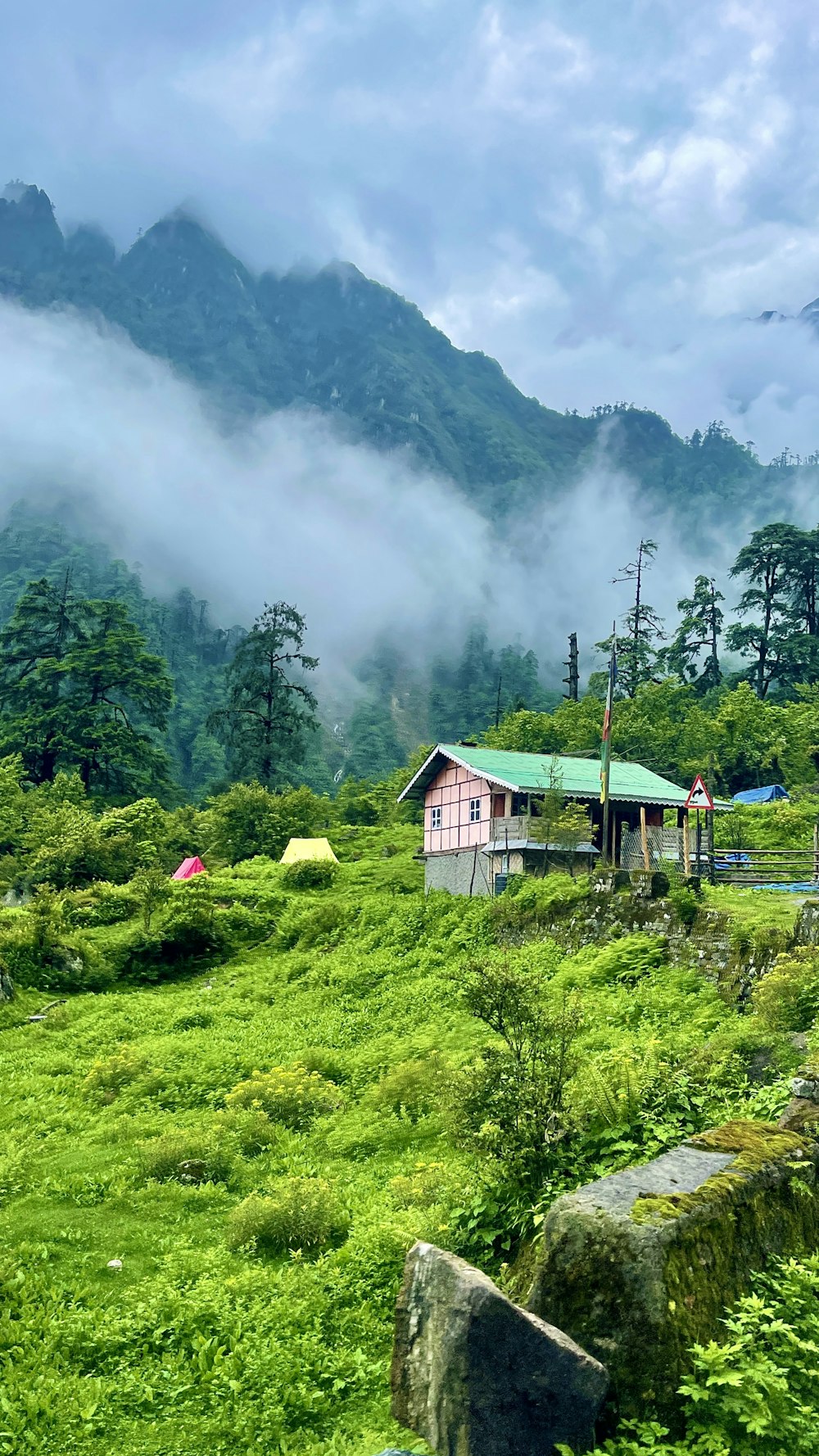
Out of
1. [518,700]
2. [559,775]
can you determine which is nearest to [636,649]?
[518,700]

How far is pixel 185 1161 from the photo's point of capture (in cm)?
1444

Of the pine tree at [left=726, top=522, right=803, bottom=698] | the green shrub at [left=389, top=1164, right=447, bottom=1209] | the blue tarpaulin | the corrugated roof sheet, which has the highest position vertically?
the pine tree at [left=726, top=522, right=803, bottom=698]

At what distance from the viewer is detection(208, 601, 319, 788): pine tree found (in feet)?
217

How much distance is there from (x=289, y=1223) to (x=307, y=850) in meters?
34.5

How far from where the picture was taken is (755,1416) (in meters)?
6.25

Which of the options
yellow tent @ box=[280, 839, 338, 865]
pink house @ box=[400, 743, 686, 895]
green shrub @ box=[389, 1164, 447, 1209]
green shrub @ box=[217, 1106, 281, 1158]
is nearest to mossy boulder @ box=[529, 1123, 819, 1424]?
green shrub @ box=[389, 1164, 447, 1209]

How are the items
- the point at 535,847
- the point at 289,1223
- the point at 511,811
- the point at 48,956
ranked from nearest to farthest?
the point at 289,1223
the point at 48,956
the point at 535,847
the point at 511,811

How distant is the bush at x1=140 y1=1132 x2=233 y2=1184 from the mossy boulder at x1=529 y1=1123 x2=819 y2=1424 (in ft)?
26.9

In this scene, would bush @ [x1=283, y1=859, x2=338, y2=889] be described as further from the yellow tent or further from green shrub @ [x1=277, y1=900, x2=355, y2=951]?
green shrub @ [x1=277, y1=900, x2=355, y2=951]

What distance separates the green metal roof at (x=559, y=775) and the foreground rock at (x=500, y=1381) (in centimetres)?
2745

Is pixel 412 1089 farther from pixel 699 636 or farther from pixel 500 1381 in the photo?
pixel 699 636

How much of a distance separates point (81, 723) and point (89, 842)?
2460cm

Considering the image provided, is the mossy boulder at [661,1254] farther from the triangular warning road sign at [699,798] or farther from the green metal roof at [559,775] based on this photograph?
the green metal roof at [559,775]

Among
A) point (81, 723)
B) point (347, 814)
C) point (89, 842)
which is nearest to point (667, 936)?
A: point (89, 842)
